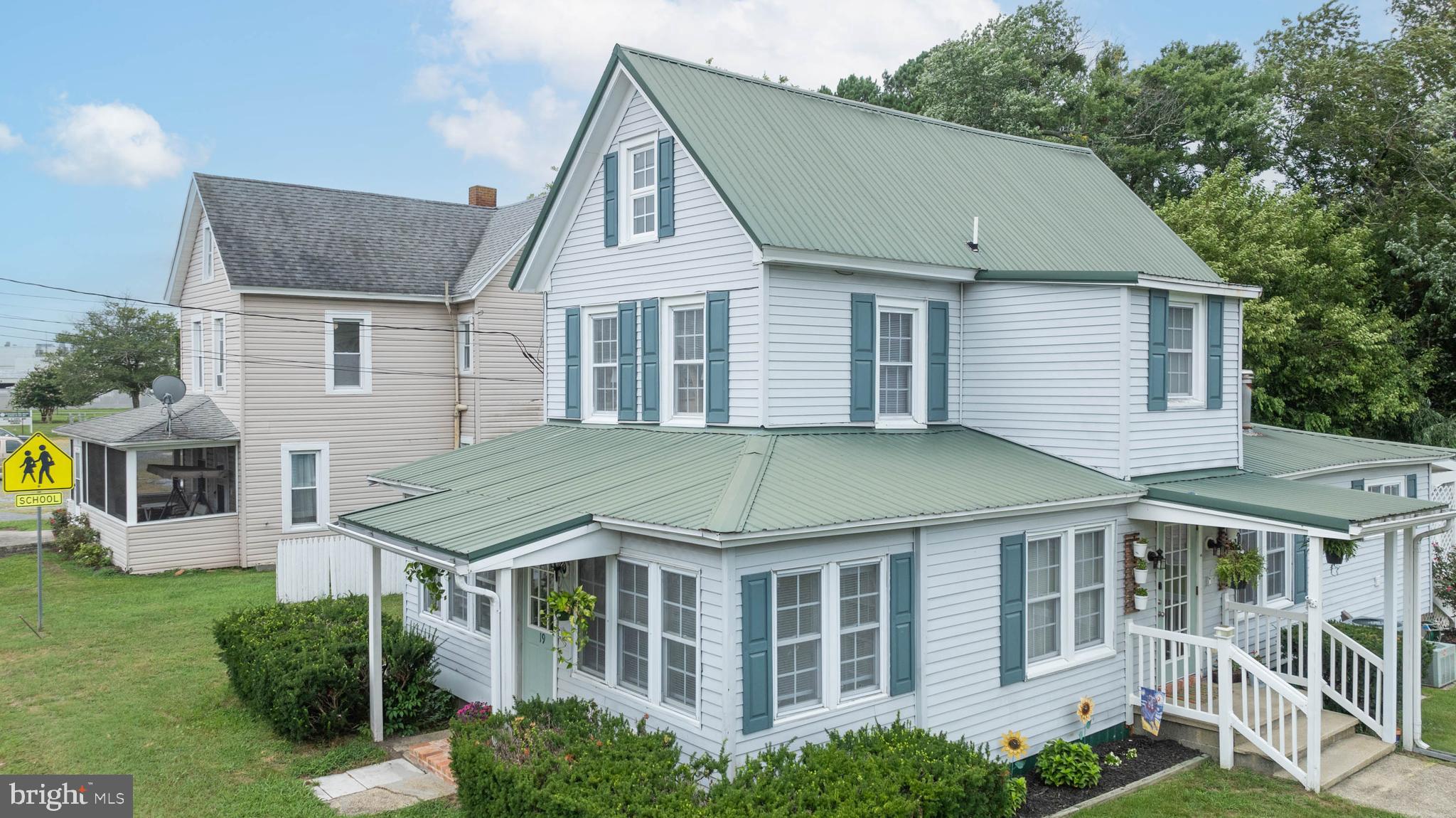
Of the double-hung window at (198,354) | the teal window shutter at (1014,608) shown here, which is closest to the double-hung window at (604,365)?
the teal window shutter at (1014,608)

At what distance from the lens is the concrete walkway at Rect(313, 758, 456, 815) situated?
9.97 m

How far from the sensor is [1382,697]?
12.4m

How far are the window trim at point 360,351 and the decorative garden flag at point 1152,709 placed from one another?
19.0m

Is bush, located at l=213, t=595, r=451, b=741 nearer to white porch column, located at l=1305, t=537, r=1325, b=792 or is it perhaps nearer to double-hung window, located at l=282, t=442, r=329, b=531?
white porch column, located at l=1305, t=537, r=1325, b=792

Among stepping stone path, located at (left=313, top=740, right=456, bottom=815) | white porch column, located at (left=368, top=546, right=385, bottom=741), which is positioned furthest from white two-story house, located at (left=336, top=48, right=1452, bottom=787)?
stepping stone path, located at (left=313, top=740, right=456, bottom=815)

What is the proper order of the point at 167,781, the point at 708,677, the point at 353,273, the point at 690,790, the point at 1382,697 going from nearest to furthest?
1. the point at 690,790
2. the point at 708,677
3. the point at 167,781
4. the point at 1382,697
5. the point at 353,273

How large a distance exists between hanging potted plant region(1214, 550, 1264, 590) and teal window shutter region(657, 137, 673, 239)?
8.15 m

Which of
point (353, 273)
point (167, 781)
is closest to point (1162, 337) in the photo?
point (167, 781)

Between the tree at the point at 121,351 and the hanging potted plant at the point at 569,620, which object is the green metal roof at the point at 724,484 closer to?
the hanging potted plant at the point at 569,620

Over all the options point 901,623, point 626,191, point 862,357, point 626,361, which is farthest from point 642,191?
point 901,623

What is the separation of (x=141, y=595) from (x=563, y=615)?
1363 cm

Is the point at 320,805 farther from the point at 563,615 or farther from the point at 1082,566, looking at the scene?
the point at 1082,566

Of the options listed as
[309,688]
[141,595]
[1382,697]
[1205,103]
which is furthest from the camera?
[1205,103]

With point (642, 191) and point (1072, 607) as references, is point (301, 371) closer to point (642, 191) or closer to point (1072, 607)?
point (642, 191)
